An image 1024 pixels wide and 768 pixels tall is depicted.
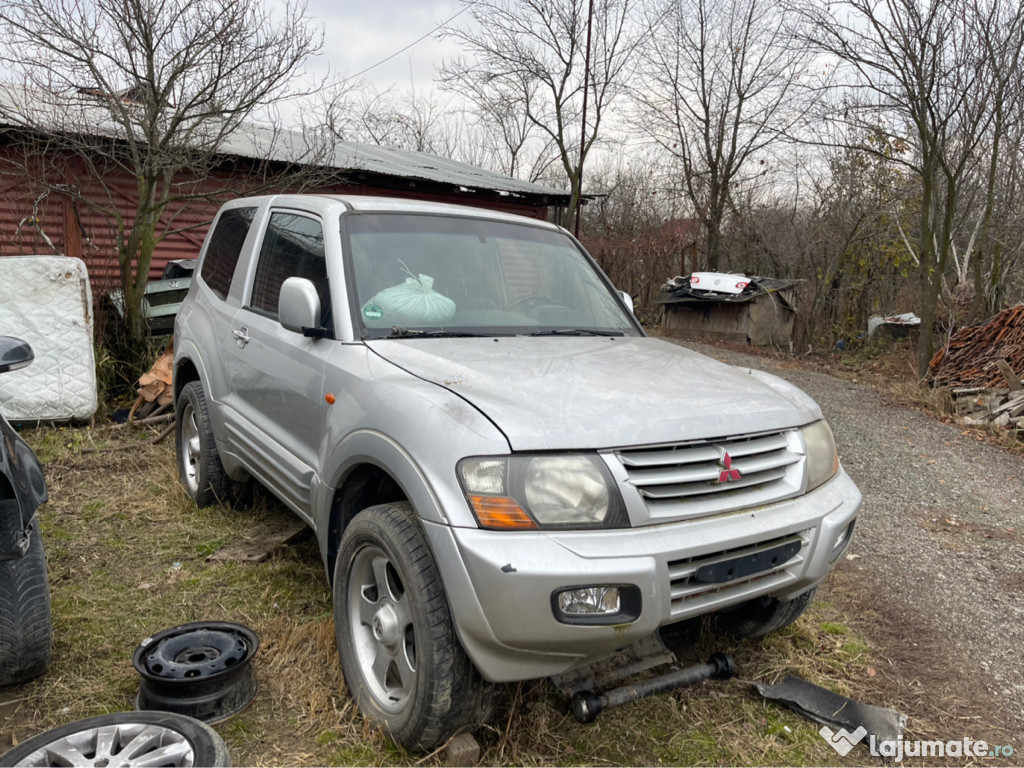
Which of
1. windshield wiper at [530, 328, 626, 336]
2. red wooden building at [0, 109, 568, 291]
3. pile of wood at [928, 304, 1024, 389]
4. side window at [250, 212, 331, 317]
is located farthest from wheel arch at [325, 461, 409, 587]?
pile of wood at [928, 304, 1024, 389]

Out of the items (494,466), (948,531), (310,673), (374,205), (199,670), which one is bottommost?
(948,531)

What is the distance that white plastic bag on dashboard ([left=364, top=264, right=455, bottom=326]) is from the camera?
301cm

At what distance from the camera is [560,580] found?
1961 mm

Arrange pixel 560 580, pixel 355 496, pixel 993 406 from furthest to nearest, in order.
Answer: pixel 993 406 < pixel 355 496 < pixel 560 580

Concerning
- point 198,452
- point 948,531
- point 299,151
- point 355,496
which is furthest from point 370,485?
point 299,151

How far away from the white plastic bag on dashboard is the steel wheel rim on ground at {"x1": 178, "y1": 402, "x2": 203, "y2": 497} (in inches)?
83.6

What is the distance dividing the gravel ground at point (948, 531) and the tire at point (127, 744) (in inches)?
113

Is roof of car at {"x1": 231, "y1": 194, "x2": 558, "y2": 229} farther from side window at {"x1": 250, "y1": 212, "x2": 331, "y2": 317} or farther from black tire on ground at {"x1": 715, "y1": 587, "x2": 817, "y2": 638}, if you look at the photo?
black tire on ground at {"x1": 715, "y1": 587, "x2": 817, "y2": 638}

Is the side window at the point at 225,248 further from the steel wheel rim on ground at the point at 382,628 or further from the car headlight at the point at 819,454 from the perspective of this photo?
the car headlight at the point at 819,454

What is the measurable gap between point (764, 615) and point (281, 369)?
2333 millimetres

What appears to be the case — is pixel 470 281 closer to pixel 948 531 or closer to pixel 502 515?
pixel 502 515

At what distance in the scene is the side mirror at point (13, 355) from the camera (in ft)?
8.43

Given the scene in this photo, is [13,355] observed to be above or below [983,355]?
above

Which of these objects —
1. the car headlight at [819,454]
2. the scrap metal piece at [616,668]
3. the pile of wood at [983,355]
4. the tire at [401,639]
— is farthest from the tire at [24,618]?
the pile of wood at [983,355]
